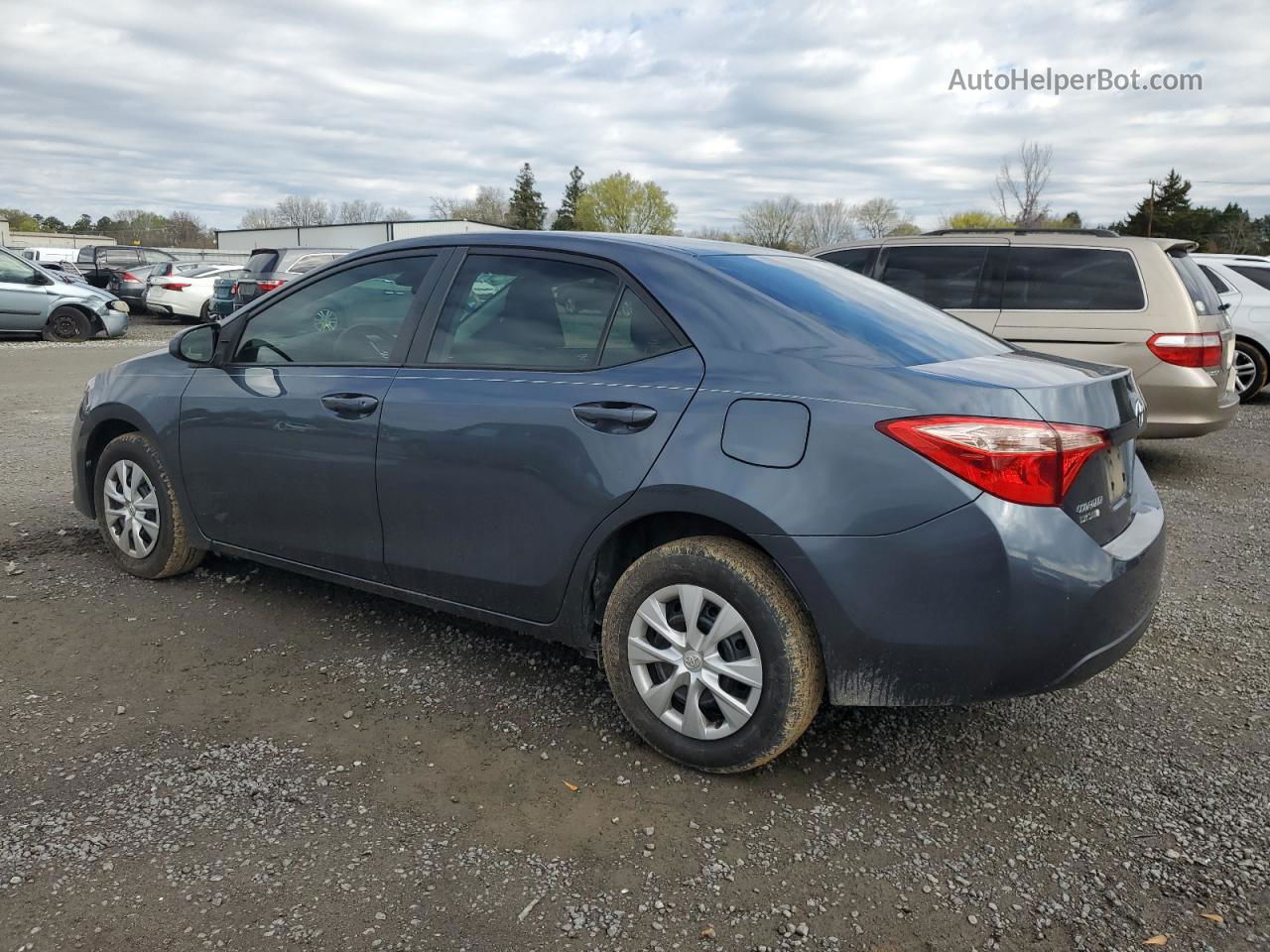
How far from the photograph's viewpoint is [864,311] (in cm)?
329

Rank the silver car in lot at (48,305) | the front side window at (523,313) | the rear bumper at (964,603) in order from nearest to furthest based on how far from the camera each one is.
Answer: the rear bumper at (964,603)
the front side window at (523,313)
the silver car in lot at (48,305)

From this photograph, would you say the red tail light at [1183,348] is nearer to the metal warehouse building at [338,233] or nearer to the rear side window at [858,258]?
the rear side window at [858,258]

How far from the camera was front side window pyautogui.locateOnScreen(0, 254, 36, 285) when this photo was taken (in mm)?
17359

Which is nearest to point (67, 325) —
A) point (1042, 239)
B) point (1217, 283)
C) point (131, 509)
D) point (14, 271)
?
point (14, 271)

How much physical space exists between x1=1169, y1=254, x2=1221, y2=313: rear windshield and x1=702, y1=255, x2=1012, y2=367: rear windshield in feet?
13.9

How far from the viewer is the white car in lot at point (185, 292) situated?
22.7 m

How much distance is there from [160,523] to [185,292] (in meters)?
20.4

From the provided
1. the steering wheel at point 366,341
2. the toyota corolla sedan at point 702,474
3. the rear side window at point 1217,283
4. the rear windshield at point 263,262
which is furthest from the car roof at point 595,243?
the rear windshield at point 263,262

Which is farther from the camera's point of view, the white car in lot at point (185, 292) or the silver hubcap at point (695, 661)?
the white car in lot at point (185, 292)

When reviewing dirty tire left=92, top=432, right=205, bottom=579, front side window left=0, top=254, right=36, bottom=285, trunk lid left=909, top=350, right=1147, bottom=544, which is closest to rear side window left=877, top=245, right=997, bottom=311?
trunk lid left=909, top=350, right=1147, bottom=544

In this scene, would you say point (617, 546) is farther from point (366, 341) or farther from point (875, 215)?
point (875, 215)

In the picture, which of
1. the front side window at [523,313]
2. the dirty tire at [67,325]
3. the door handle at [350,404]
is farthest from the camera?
the dirty tire at [67,325]

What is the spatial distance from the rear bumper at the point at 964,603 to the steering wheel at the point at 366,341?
175cm

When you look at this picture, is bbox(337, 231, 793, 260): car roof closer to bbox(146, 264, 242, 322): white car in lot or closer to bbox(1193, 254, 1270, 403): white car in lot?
bbox(1193, 254, 1270, 403): white car in lot
